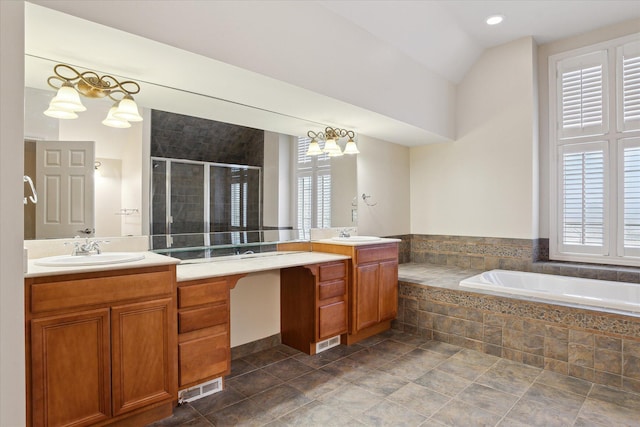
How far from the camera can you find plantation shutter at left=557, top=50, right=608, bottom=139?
3479mm

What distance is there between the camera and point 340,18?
258 centimetres

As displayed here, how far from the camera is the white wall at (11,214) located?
4.17 feet

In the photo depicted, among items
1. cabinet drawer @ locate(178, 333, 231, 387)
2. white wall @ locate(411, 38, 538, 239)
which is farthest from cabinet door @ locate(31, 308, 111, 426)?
white wall @ locate(411, 38, 538, 239)

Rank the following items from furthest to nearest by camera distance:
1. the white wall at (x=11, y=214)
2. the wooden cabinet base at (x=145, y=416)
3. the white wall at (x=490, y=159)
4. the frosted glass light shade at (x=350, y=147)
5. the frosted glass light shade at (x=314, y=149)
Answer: the white wall at (x=490, y=159) → the frosted glass light shade at (x=350, y=147) → the frosted glass light shade at (x=314, y=149) → the wooden cabinet base at (x=145, y=416) → the white wall at (x=11, y=214)

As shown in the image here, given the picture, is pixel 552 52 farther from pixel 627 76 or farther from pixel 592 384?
pixel 592 384

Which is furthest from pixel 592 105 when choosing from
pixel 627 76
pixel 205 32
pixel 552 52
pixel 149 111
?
pixel 149 111

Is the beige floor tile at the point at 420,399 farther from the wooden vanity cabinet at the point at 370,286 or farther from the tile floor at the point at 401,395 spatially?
the wooden vanity cabinet at the point at 370,286

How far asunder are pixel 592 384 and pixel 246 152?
3043 millimetres

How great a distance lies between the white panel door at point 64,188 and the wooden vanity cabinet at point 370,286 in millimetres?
1888

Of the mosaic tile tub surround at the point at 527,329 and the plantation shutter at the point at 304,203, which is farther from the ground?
the plantation shutter at the point at 304,203

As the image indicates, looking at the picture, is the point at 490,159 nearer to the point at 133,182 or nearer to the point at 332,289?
the point at 332,289

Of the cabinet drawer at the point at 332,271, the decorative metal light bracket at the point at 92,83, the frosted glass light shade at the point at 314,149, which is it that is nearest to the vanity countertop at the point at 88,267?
the decorative metal light bracket at the point at 92,83

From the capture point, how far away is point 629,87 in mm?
3332

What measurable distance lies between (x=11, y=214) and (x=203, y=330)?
3.84 feet
